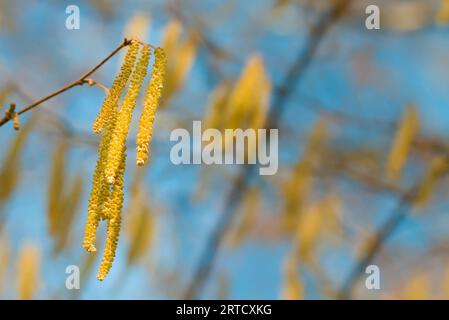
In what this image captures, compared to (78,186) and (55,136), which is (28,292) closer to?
(78,186)

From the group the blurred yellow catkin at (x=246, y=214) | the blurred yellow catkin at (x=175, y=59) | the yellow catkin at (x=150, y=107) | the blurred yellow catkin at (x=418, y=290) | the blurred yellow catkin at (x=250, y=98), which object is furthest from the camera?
the blurred yellow catkin at (x=246, y=214)

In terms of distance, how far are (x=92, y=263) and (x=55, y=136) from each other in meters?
0.47

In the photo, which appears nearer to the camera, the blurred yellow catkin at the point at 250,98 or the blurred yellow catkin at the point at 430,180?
the blurred yellow catkin at the point at 250,98

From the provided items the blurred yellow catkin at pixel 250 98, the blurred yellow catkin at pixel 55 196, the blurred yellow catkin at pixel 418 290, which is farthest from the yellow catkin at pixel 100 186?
the blurred yellow catkin at pixel 418 290

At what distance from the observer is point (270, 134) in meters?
2.80

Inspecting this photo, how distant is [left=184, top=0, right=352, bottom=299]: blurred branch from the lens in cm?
250

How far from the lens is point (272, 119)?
107 inches

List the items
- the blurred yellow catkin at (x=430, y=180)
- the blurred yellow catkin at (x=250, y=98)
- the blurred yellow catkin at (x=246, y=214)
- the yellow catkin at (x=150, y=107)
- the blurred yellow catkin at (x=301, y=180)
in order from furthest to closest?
the blurred yellow catkin at (x=246, y=214) < the blurred yellow catkin at (x=301, y=180) < the blurred yellow catkin at (x=430, y=180) < the blurred yellow catkin at (x=250, y=98) < the yellow catkin at (x=150, y=107)

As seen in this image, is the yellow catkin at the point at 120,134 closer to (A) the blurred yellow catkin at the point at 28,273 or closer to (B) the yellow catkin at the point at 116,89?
(B) the yellow catkin at the point at 116,89

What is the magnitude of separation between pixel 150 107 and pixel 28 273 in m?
1.10

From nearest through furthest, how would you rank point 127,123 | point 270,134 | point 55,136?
point 127,123, point 55,136, point 270,134

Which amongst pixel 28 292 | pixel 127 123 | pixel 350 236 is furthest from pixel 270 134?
pixel 127 123

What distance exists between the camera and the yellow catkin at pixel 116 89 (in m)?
0.94

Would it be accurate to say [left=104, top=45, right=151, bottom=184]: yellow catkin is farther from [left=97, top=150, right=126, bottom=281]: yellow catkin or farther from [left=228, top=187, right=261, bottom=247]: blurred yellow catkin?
[left=228, top=187, right=261, bottom=247]: blurred yellow catkin
